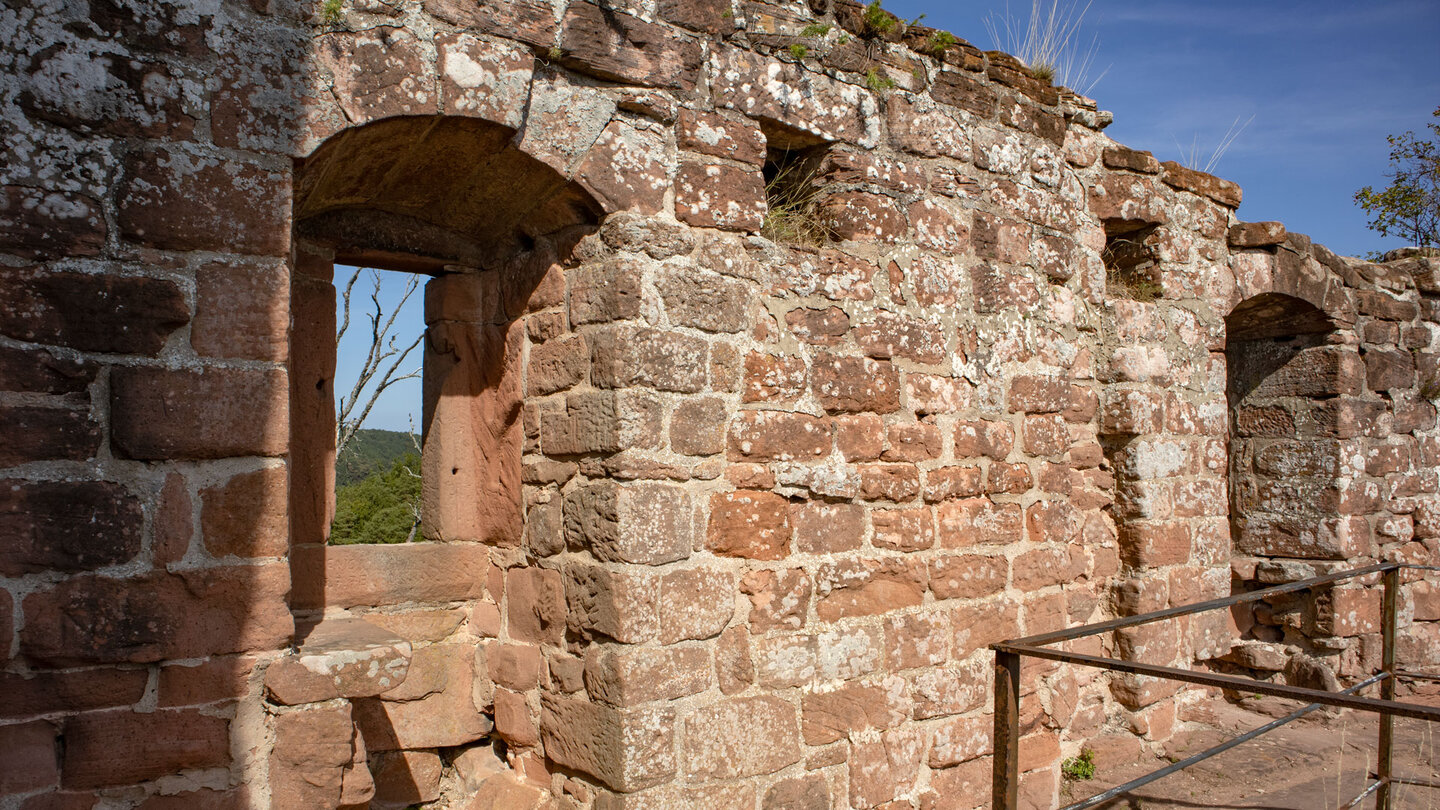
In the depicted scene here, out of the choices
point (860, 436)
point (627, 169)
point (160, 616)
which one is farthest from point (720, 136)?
point (160, 616)

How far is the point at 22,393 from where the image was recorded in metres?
2.16

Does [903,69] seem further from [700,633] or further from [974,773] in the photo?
[974,773]

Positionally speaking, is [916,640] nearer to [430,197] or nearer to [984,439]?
[984,439]

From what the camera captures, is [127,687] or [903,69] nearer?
[127,687]

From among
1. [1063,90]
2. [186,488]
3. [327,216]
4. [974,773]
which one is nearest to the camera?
[186,488]

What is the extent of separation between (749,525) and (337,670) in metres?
1.27

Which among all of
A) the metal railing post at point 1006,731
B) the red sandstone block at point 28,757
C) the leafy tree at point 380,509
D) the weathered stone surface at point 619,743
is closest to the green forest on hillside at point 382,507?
the leafy tree at point 380,509

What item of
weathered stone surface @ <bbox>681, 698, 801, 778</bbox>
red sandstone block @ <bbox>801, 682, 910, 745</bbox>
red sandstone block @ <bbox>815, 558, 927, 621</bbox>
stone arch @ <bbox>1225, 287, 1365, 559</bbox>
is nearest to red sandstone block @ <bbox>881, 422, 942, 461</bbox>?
red sandstone block @ <bbox>815, 558, 927, 621</bbox>

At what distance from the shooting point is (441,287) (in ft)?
11.4

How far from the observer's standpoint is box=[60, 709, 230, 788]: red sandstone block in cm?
219

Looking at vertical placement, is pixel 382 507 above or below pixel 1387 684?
above

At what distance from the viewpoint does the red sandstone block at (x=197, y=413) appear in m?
2.25

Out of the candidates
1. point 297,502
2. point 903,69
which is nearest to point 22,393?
point 297,502

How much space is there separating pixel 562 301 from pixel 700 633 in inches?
44.2
